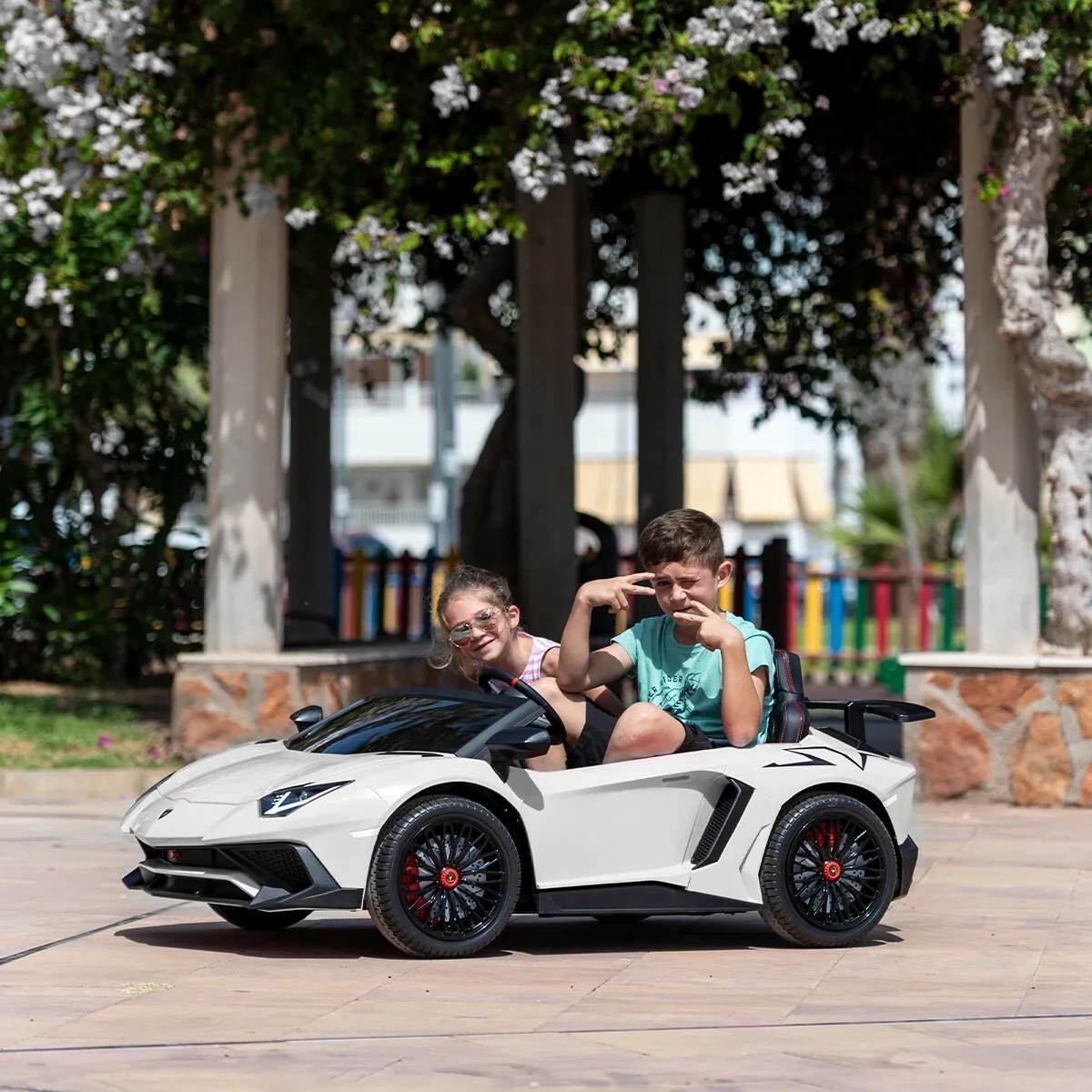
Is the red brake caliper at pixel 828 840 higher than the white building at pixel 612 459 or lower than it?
lower

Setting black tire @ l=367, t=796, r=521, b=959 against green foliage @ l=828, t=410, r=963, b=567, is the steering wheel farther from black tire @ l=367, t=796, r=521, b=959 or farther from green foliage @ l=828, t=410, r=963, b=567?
green foliage @ l=828, t=410, r=963, b=567

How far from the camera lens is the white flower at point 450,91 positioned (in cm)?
1124

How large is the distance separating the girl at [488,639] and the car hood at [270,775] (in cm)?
46

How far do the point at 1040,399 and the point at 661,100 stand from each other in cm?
275

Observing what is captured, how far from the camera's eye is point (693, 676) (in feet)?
22.9

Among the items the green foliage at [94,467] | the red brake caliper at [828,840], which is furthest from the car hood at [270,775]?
the green foliage at [94,467]

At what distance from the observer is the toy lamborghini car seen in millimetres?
6367

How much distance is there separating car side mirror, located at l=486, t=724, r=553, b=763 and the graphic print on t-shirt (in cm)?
56

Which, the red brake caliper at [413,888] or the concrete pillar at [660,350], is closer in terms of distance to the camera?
the red brake caliper at [413,888]

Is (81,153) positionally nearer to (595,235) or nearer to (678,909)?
(678,909)

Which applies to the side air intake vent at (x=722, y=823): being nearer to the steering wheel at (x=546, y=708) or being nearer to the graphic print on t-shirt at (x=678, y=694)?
the graphic print on t-shirt at (x=678, y=694)

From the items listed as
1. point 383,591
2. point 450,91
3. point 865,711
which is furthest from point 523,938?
point 383,591

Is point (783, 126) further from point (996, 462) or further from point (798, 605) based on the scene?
point (798, 605)

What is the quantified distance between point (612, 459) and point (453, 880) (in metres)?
55.9
